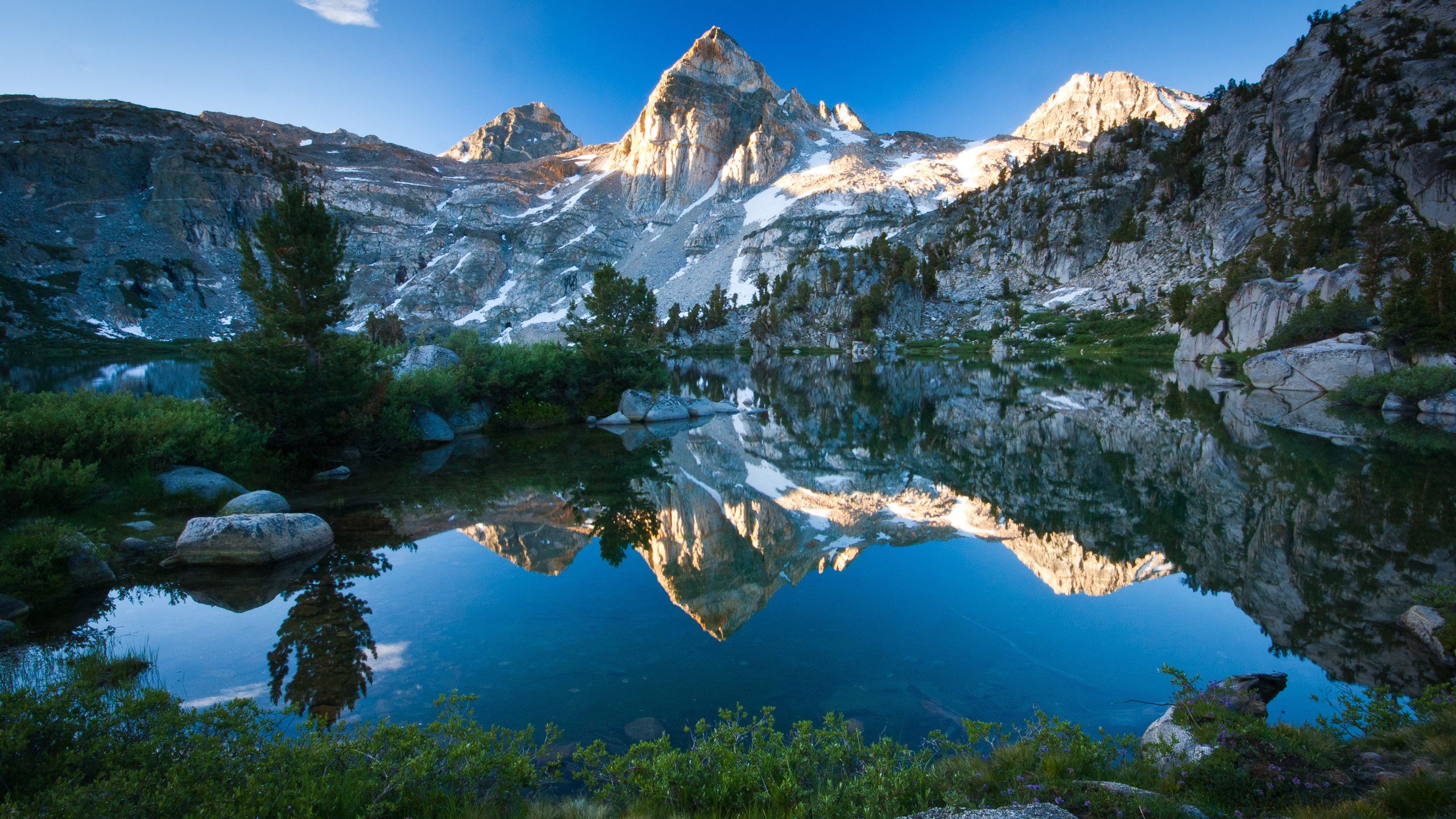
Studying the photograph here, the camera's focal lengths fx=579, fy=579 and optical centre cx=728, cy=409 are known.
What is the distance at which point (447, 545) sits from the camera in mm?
9695

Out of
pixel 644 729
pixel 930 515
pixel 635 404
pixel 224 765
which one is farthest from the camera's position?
pixel 635 404

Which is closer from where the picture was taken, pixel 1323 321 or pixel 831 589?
pixel 831 589

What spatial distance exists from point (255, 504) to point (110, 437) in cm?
350

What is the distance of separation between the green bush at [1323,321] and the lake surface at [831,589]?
18.6m

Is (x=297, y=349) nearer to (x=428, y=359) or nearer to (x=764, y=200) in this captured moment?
(x=428, y=359)

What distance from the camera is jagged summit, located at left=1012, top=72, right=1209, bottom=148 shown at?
179 metres

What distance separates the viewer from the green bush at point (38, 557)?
6.53 meters

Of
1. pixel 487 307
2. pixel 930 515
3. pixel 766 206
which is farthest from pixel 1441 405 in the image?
pixel 766 206

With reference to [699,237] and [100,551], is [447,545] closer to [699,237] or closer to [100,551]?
[100,551]

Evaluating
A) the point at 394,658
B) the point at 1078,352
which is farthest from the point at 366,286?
the point at 394,658

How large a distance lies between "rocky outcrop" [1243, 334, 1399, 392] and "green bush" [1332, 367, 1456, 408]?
1.41 meters

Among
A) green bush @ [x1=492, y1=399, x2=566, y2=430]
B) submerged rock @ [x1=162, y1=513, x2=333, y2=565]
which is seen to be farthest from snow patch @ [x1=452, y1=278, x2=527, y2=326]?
submerged rock @ [x1=162, y1=513, x2=333, y2=565]

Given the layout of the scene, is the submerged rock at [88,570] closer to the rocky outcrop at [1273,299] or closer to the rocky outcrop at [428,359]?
the rocky outcrop at [428,359]

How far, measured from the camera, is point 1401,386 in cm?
2122
